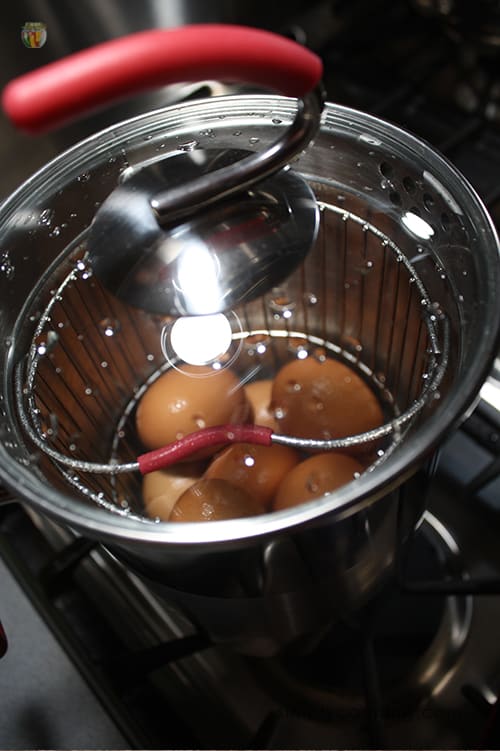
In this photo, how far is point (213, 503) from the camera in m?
0.53

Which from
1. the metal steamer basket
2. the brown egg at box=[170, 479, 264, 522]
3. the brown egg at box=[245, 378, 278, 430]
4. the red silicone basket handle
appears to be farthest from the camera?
the brown egg at box=[245, 378, 278, 430]

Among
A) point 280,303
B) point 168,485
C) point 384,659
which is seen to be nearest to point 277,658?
point 384,659

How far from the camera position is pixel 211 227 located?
49 cm

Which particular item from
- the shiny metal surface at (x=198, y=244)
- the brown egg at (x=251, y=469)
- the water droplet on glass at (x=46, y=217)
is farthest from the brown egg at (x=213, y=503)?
the water droplet on glass at (x=46, y=217)

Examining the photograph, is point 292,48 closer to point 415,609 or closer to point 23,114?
point 23,114

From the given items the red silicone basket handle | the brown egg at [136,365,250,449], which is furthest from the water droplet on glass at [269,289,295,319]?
the red silicone basket handle

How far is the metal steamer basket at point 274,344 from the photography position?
0.42 meters

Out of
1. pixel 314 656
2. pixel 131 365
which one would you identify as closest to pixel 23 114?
pixel 131 365

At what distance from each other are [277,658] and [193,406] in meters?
0.32

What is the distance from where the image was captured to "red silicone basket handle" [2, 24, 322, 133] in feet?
1.03

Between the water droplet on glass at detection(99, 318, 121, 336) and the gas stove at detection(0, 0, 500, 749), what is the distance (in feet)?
0.76

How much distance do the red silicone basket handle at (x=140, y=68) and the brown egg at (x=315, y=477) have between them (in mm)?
309

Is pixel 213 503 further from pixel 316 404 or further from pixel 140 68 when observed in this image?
pixel 140 68

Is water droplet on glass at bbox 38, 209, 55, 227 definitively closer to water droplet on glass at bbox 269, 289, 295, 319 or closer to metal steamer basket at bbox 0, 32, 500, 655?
metal steamer basket at bbox 0, 32, 500, 655
